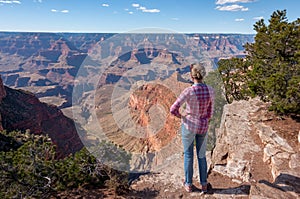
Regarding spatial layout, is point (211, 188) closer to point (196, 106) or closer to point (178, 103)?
point (196, 106)

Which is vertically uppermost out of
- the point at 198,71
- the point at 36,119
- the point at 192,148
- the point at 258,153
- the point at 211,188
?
the point at 198,71

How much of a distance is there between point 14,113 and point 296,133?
1197 inches

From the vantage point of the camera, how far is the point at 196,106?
336cm

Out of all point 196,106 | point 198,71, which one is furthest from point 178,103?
point 198,71

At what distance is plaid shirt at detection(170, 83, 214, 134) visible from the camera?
3318 mm

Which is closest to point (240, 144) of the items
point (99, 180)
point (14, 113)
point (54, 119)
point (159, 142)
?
point (99, 180)

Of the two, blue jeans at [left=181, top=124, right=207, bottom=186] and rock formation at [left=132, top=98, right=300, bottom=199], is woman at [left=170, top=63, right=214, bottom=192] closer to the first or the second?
blue jeans at [left=181, top=124, right=207, bottom=186]

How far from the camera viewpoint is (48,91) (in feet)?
335

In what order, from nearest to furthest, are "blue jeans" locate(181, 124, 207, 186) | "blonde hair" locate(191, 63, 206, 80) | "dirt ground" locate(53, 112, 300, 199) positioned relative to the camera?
"blonde hair" locate(191, 63, 206, 80)
"blue jeans" locate(181, 124, 207, 186)
"dirt ground" locate(53, 112, 300, 199)

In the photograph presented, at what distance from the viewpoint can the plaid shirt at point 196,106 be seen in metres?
3.32

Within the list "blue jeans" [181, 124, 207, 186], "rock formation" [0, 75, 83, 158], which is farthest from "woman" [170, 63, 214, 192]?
"rock formation" [0, 75, 83, 158]

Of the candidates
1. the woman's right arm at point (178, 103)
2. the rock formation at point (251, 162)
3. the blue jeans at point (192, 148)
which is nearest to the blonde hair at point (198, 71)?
the woman's right arm at point (178, 103)

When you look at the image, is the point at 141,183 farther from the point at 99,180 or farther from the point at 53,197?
the point at 53,197

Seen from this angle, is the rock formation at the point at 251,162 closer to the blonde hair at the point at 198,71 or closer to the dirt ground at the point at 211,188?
the dirt ground at the point at 211,188
